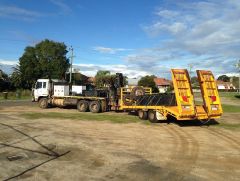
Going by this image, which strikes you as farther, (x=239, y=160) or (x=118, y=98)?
(x=118, y=98)

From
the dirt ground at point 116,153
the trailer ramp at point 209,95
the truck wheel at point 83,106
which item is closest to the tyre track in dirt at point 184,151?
the dirt ground at point 116,153

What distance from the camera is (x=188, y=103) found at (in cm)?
1777

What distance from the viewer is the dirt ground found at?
28.0 feet

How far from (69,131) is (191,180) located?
833 cm

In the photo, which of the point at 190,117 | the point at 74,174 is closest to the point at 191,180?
the point at 74,174

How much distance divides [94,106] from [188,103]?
10039 mm

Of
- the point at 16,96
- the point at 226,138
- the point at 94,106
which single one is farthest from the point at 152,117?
the point at 16,96

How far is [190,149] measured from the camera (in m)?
11.9

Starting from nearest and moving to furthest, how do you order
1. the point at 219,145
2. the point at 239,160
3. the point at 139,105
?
the point at 239,160 < the point at 219,145 < the point at 139,105

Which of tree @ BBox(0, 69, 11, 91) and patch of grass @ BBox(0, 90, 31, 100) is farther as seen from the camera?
tree @ BBox(0, 69, 11, 91)

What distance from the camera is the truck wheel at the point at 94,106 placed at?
84.4ft

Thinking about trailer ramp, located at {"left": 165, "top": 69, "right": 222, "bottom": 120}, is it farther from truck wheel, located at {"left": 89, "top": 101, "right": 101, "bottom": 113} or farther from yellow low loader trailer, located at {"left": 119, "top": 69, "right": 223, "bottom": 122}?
truck wheel, located at {"left": 89, "top": 101, "right": 101, "bottom": 113}

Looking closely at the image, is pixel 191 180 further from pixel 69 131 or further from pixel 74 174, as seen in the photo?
pixel 69 131

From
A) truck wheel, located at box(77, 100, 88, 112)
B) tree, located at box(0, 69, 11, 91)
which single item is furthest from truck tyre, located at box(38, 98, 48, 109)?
tree, located at box(0, 69, 11, 91)
